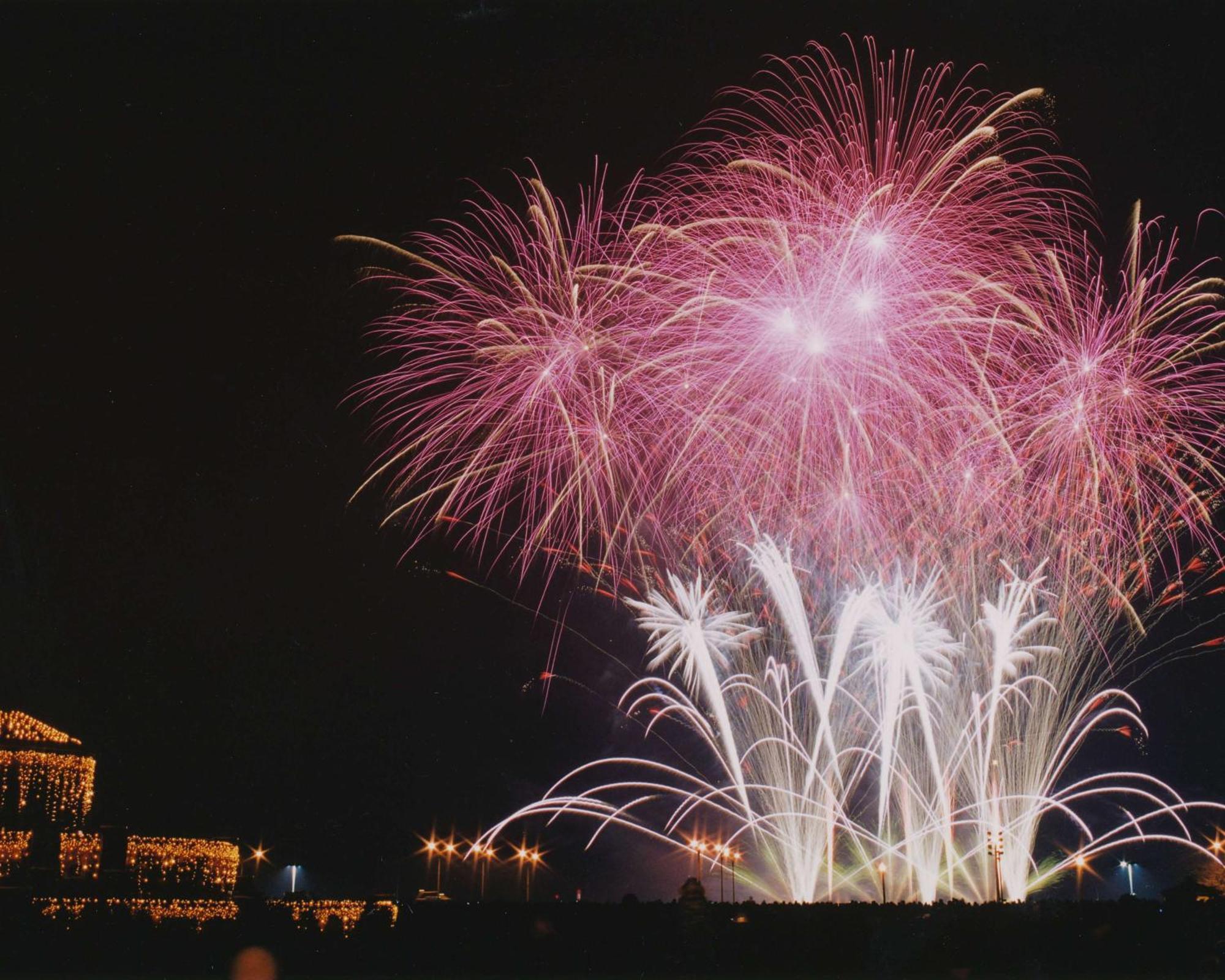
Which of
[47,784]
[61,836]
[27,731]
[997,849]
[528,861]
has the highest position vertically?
[27,731]

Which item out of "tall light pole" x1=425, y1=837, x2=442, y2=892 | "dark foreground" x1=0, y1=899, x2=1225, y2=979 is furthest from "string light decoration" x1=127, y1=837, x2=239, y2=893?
"tall light pole" x1=425, y1=837, x2=442, y2=892

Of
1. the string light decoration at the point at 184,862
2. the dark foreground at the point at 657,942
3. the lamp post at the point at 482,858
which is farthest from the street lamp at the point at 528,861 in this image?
the dark foreground at the point at 657,942

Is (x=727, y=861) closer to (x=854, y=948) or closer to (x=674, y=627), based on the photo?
(x=674, y=627)

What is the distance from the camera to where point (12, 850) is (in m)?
27.1

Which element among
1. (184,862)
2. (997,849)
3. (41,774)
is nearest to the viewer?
(41,774)

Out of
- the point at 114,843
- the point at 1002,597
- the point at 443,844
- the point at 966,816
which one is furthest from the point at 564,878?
the point at 1002,597

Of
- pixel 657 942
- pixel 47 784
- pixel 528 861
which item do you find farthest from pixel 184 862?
pixel 528 861

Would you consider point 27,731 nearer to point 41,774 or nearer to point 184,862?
point 41,774

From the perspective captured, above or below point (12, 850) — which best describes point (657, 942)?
below

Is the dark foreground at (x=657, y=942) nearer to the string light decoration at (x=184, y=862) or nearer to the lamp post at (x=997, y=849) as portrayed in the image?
the lamp post at (x=997, y=849)

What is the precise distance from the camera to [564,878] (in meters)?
64.5

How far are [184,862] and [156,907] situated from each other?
6.39m

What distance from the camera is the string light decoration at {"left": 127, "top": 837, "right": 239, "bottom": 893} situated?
103 ft

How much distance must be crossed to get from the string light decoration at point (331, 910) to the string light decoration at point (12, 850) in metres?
5.39
